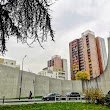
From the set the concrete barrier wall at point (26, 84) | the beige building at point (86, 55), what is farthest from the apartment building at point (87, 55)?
the concrete barrier wall at point (26, 84)

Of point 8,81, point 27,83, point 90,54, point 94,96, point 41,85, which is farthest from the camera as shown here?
point 90,54

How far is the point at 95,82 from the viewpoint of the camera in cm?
4144

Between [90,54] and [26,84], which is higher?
[90,54]

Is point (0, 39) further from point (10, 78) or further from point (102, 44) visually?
point (102, 44)

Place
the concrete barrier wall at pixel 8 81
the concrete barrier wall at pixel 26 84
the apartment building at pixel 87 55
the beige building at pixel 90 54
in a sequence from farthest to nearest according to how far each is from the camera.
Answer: the apartment building at pixel 87 55 → the beige building at pixel 90 54 → the concrete barrier wall at pixel 26 84 → the concrete barrier wall at pixel 8 81

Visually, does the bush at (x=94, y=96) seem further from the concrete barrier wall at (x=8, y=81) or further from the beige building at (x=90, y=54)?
the beige building at (x=90, y=54)

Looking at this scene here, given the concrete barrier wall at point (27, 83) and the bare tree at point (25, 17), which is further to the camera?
the concrete barrier wall at point (27, 83)

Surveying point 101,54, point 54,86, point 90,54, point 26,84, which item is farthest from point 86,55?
point 26,84

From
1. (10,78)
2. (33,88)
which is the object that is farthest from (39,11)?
(33,88)

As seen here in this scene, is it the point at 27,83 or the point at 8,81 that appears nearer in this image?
the point at 8,81

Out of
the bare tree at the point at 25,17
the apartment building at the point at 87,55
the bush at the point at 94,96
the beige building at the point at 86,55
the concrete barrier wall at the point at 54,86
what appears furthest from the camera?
the apartment building at the point at 87,55

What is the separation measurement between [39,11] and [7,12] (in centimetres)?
53

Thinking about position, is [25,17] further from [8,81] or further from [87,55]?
[87,55]

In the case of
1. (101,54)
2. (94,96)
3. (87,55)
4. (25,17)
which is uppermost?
(101,54)
